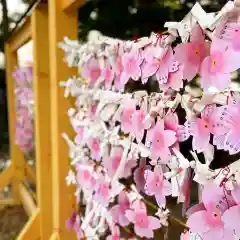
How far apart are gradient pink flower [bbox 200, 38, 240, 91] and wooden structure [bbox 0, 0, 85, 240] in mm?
727

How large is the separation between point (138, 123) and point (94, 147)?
1.19 ft

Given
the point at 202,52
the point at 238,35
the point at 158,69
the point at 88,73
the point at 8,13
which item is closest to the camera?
the point at 238,35

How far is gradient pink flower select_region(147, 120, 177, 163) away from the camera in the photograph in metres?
0.75

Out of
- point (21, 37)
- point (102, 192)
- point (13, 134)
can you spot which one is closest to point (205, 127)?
point (102, 192)

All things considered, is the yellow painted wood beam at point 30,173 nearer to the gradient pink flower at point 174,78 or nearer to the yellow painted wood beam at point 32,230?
the yellow painted wood beam at point 32,230

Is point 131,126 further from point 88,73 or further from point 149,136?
point 88,73

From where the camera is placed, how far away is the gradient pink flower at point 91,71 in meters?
1.20

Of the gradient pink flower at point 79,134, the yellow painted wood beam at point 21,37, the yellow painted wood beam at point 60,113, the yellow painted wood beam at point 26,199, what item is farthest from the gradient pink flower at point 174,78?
the yellow painted wood beam at point 26,199

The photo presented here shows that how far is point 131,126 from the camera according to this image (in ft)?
2.99

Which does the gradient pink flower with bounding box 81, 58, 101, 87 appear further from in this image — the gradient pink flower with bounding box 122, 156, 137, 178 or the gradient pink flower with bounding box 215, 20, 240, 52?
the gradient pink flower with bounding box 215, 20, 240, 52

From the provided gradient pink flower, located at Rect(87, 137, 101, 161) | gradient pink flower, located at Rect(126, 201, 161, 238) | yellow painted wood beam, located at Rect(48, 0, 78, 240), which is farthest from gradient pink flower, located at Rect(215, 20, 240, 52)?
yellow painted wood beam, located at Rect(48, 0, 78, 240)

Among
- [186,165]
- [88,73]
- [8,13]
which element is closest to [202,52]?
[186,165]

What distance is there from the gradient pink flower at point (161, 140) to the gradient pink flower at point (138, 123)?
4cm

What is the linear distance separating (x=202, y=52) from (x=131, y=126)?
30 cm
